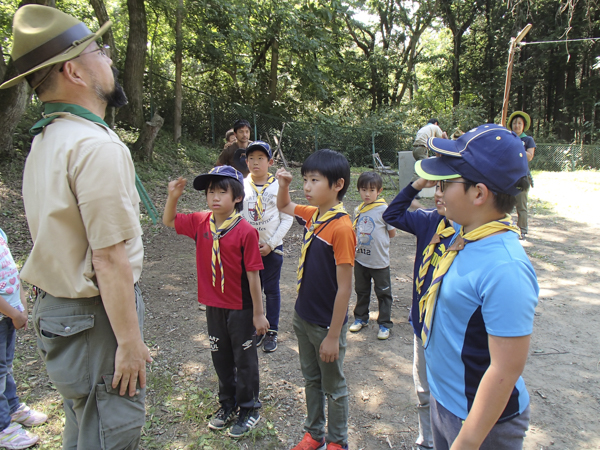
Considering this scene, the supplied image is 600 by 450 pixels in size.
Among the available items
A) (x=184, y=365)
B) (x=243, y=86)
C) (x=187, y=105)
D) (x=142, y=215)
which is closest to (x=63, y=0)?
(x=187, y=105)

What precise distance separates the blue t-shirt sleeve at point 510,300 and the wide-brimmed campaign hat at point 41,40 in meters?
1.71

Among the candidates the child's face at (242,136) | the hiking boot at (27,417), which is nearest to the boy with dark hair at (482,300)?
the hiking boot at (27,417)

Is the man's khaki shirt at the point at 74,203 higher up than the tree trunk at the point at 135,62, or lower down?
lower down

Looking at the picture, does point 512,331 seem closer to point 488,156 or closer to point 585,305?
point 488,156

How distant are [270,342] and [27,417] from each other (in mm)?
1846

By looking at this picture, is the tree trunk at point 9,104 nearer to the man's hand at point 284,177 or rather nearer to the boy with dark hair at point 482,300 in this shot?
the man's hand at point 284,177

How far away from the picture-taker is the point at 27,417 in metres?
2.57

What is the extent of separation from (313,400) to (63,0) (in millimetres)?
14506

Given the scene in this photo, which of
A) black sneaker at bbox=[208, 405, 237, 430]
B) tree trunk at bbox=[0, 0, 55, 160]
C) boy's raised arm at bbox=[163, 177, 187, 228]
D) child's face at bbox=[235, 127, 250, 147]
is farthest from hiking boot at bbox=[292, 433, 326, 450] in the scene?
tree trunk at bbox=[0, 0, 55, 160]

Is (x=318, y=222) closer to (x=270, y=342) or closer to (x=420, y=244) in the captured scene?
(x=420, y=244)

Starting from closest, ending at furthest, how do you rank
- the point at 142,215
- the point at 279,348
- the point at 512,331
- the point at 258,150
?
the point at 512,331
the point at 258,150
the point at 279,348
the point at 142,215

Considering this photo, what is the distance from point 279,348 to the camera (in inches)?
144

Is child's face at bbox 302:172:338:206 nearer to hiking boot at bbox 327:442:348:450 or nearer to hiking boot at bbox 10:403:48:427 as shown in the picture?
hiking boot at bbox 327:442:348:450

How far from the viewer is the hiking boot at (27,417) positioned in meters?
2.54
